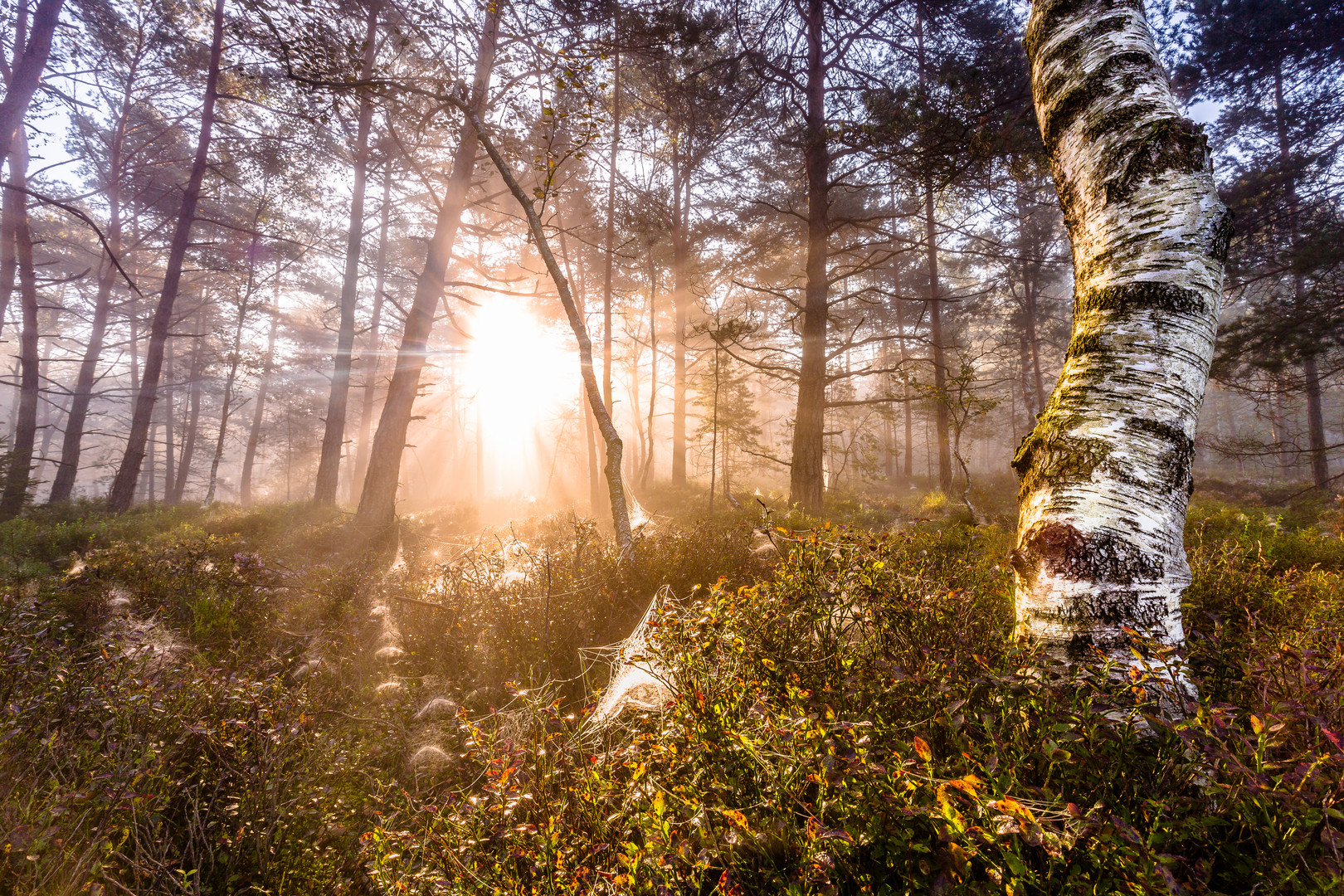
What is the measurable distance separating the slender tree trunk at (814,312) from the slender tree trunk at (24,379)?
15.0m

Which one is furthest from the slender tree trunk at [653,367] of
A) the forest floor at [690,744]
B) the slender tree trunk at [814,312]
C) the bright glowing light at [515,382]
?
the forest floor at [690,744]

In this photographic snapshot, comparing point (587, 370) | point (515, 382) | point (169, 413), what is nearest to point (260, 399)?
point (169, 413)

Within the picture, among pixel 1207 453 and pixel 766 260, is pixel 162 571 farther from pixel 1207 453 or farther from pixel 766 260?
pixel 1207 453

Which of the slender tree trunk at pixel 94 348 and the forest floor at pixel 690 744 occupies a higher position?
the slender tree trunk at pixel 94 348

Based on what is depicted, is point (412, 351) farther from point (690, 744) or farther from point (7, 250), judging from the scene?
point (7, 250)

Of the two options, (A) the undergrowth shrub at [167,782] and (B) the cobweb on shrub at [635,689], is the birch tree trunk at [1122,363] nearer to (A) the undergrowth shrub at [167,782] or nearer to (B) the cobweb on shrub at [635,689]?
(B) the cobweb on shrub at [635,689]

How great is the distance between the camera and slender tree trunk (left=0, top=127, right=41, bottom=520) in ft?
31.1

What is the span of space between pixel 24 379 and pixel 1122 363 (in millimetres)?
17864

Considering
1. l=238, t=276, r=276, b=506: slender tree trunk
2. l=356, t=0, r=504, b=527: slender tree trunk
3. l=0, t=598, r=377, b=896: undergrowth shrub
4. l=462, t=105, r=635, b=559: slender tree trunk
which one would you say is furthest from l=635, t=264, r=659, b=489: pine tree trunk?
l=238, t=276, r=276, b=506: slender tree trunk

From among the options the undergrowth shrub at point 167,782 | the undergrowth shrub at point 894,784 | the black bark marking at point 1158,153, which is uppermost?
the black bark marking at point 1158,153

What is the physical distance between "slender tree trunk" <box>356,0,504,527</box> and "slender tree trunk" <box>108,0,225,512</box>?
464cm

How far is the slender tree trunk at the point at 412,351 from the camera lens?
9016mm

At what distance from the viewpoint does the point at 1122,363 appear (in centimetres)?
198

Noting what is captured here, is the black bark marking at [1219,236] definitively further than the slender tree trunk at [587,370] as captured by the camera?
No
